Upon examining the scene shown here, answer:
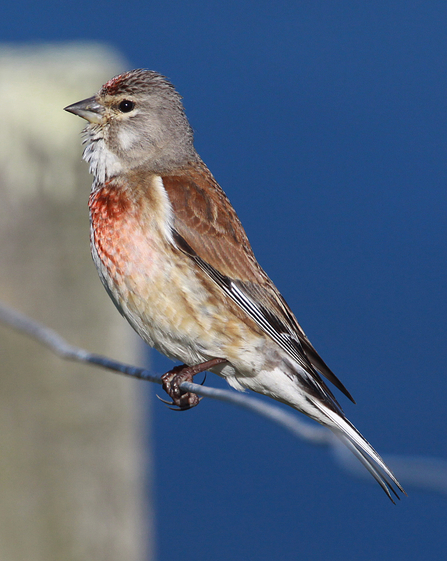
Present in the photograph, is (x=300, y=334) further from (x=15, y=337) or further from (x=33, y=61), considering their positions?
(x=33, y=61)

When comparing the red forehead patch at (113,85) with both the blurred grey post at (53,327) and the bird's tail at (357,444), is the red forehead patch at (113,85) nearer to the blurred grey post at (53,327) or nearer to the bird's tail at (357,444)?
the blurred grey post at (53,327)

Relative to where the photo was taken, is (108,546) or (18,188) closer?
(18,188)

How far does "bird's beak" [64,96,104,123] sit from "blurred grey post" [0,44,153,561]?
0.09 ft

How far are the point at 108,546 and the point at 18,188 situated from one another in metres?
1.13

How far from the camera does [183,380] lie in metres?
2.23

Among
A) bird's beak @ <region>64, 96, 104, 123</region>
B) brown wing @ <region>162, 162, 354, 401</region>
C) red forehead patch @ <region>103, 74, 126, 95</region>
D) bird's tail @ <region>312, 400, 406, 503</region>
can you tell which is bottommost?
bird's tail @ <region>312, 400, 406, 503</region>

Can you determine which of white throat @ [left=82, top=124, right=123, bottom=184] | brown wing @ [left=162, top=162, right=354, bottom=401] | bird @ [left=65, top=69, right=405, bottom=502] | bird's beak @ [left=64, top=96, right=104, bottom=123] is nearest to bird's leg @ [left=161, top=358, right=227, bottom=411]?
bird @ [left=65, top=69, right=405, bottom=502]

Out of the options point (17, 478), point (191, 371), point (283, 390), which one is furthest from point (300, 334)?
point (17, 478)

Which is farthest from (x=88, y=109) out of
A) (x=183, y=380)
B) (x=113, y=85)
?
(x=183, y=380)

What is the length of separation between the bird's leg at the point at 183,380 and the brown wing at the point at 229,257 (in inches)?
7.6

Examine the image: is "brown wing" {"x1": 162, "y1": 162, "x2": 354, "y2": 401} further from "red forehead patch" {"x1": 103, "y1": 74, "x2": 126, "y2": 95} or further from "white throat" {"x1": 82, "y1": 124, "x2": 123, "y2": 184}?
"red forehead patch" {"x1": 103, "y1": 74, "x2": 126, "y2": 95}

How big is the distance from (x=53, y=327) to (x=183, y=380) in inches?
16.4

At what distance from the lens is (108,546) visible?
7.98ft

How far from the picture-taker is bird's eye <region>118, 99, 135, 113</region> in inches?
95.3
